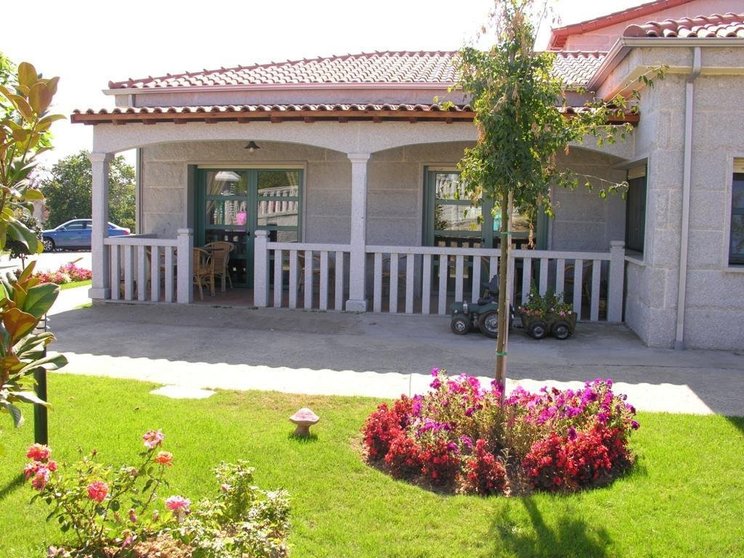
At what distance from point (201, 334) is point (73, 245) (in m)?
24.2

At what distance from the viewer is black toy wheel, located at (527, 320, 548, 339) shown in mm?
9672

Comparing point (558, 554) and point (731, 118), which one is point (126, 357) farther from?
point (731, 118)

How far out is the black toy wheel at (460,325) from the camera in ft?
32.2

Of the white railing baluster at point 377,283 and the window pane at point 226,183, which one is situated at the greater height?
the window pane at point 226,183

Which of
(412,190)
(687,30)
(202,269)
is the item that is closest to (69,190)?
(202,269)

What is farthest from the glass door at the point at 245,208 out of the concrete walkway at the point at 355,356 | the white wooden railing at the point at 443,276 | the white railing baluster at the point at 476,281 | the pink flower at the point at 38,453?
the pink flower at the point at 38,453

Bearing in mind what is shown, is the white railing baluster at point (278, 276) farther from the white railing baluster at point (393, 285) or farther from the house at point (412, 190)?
the white railing baluster at point (393, 285)

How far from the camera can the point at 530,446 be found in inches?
191

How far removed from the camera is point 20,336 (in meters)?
2.42

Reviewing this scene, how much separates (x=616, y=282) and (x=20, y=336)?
937cm

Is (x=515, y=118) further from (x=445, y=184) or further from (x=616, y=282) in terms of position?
(x=445, y=184)

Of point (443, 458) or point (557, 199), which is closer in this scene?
point (443, 458)

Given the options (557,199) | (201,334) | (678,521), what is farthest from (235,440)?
(557,199)

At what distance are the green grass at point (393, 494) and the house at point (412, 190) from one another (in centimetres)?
250
